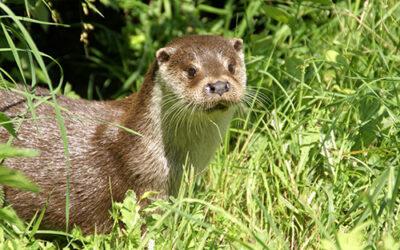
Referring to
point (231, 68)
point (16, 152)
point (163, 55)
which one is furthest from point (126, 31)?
point (16, 152)

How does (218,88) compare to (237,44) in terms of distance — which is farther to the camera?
(237,44)

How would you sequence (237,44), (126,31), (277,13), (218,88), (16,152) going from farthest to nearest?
(126,31), (277,13), (237,44), (218,88), (16,152)

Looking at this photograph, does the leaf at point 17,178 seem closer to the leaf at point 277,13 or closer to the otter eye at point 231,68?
the otter eye at point 231,68

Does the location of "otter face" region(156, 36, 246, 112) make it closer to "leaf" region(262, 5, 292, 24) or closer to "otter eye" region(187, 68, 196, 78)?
"otter eye" region(187, 68, 196, 78)

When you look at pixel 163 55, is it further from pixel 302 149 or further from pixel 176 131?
pixel 302 149

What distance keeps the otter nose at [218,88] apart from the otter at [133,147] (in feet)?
0.61

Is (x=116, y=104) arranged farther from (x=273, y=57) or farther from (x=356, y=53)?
(x=356, y=53)

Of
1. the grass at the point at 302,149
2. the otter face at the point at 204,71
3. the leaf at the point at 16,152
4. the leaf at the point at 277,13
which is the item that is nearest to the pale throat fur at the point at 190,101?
the otter face at the point at 204,71

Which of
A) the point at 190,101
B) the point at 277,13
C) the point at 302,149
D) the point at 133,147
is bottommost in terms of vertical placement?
the point at 302,149

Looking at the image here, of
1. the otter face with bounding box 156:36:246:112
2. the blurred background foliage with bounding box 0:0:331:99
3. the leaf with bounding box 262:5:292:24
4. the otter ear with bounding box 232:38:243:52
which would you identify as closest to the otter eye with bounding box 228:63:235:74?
the otter face with bounding box 156:36:246:112

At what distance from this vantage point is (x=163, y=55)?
289cm

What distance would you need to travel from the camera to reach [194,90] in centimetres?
268

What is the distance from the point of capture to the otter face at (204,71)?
2.64 m

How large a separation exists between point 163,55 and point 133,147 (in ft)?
1.68
